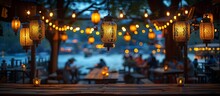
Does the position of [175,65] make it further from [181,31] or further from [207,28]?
[181,31]

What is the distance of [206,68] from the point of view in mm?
14109

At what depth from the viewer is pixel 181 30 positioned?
8766 mm

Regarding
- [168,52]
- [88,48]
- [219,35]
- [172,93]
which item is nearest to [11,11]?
[172,93]

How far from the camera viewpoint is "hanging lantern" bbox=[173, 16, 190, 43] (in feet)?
28.7

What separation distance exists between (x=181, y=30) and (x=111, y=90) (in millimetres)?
3122

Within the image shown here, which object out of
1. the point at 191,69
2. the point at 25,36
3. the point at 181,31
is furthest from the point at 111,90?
the point at 191,69

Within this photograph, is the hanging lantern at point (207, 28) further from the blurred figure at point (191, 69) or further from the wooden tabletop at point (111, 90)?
the blurred figure at point (191, 69)

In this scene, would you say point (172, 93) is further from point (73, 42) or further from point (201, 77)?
point (73, 42)

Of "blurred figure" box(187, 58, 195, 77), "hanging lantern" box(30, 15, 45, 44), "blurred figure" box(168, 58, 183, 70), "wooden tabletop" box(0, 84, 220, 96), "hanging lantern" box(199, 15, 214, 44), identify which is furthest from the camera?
"blurred figure" box(168, 58, 183, 70)

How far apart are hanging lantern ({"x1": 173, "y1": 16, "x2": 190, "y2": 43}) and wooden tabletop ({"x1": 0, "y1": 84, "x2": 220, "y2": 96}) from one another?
180 cm

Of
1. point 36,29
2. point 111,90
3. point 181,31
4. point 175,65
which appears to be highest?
point 36,29

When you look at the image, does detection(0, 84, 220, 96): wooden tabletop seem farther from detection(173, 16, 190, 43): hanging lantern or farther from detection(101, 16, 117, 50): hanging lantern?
detection(173, 16, 190, 43): hanging lantern

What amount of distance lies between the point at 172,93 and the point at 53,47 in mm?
12924

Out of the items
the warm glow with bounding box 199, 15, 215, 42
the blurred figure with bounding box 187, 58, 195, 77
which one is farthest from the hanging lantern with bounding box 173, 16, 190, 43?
the blurred figure with bounding box 187, 58, 195, 77
